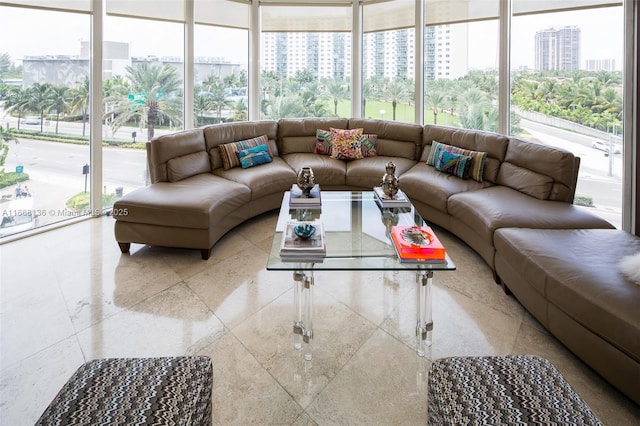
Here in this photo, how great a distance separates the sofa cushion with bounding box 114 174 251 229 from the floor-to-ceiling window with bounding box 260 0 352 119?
7.82ft

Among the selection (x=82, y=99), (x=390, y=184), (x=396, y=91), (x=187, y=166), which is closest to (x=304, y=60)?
(x=396, y=91)

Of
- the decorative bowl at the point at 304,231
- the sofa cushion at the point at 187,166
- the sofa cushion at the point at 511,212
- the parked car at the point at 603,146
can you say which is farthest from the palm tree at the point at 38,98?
the parked car at the point at 603,146

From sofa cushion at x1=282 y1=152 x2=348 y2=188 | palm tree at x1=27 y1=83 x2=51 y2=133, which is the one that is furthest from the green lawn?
palm tree at x1=27 y1=83 x2=51 y2=133

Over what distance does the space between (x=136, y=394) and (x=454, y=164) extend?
3390 millimetres

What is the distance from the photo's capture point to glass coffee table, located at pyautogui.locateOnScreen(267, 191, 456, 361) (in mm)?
1854

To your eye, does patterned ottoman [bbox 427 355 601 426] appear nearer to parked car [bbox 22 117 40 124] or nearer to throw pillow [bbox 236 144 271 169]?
throw pillow [bbox 236 144 271 169]

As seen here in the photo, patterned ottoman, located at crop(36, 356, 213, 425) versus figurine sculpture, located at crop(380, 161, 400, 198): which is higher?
figurine sculpture, located at crop(380, 161, 400, 198)

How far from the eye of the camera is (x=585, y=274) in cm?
180

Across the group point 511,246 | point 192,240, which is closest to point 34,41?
point 192,240

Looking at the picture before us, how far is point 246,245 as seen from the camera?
3.30 m

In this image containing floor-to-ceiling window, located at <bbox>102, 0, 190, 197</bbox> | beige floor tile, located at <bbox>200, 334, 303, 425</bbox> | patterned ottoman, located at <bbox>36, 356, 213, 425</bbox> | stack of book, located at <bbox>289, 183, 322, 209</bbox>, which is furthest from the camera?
floor-to-ceiling window, located at <bbox>102, 0, 190, 197</bbox>

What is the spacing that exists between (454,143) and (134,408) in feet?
12.4

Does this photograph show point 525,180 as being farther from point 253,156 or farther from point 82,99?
point 82,99

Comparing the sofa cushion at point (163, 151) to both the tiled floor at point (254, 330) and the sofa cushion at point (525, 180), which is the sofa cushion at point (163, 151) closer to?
the tiled floor at point (254, 330)
